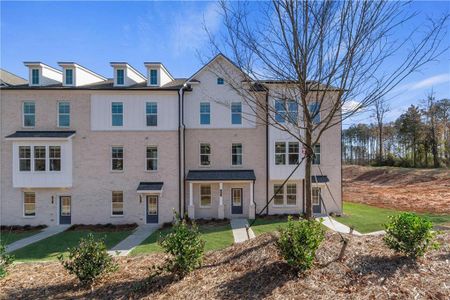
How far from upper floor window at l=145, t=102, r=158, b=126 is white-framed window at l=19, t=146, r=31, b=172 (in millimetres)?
7566

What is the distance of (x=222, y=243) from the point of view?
40.5ft

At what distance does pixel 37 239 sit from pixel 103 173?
16.8ft

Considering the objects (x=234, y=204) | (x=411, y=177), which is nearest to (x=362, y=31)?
(x=234, y=204)

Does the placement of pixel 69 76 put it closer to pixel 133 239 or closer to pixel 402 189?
pixel 133 239

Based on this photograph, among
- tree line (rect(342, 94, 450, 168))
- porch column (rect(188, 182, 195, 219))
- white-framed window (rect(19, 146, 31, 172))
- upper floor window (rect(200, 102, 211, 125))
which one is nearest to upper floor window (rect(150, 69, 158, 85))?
upper floor window (rect(200, 102, 211, 125))

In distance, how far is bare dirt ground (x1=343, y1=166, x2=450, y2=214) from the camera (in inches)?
844

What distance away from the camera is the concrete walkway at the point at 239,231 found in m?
13.2

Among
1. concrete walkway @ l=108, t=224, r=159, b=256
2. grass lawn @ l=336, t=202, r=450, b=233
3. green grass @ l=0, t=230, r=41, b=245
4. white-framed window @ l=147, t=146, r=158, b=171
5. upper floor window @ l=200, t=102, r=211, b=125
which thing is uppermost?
upper floor window @ l=200, t=102, r=211, b=125

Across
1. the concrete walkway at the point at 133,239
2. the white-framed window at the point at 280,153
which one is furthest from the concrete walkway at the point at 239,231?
the concrete walkway at the point at 133,239

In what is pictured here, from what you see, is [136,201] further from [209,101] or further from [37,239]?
[209,101]

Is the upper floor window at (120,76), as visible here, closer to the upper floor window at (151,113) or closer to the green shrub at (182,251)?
the upper floor window at (151,113)

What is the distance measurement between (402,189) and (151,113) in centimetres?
2810

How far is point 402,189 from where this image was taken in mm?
30750

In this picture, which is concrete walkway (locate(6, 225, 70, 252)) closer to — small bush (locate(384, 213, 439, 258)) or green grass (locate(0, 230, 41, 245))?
green grass (locate(0, 230, 41, 245))
